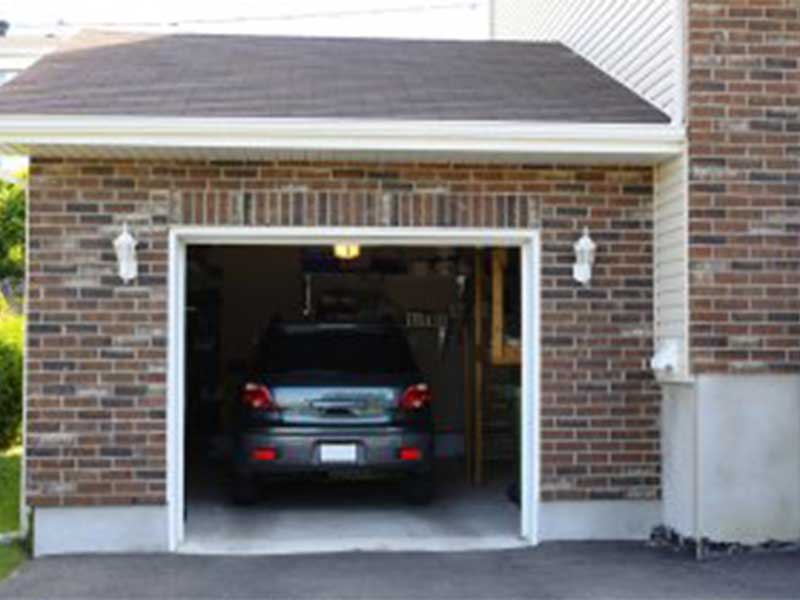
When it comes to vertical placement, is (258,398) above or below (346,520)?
above

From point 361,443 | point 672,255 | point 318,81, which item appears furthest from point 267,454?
point 672,255

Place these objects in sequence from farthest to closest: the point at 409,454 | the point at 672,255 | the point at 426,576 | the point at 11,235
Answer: the point at 11,235 < the point at 409,454 < the point at 672,255 < the point at 426,576

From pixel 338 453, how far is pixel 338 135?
9.91 ft

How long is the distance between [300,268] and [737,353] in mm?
9094

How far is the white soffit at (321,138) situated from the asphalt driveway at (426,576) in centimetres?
292

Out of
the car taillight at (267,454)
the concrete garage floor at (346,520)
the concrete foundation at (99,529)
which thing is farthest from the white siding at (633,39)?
the concrete foundation at (99,529)

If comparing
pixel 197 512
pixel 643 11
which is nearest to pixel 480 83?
pixel 643 11

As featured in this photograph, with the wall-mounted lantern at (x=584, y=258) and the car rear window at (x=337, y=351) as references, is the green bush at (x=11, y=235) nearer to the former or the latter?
the car rear window at (x=337, y=351)

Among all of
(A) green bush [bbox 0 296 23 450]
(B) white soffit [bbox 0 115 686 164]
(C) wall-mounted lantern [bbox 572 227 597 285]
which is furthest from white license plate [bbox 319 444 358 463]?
(A) green bush [bbox 0 296 23 450]

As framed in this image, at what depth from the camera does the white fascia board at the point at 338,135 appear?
9281 mm

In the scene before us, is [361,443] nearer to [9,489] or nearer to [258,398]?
[258,398]

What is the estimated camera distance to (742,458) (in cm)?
954

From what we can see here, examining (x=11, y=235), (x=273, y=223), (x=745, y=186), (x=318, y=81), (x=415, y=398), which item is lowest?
(x=415, y=398)

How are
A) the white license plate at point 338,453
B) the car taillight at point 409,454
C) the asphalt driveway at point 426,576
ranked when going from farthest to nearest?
the car taillight at point 409,454 < the white license plate at point 338,453 < the asphalt driveway at point 426,576
